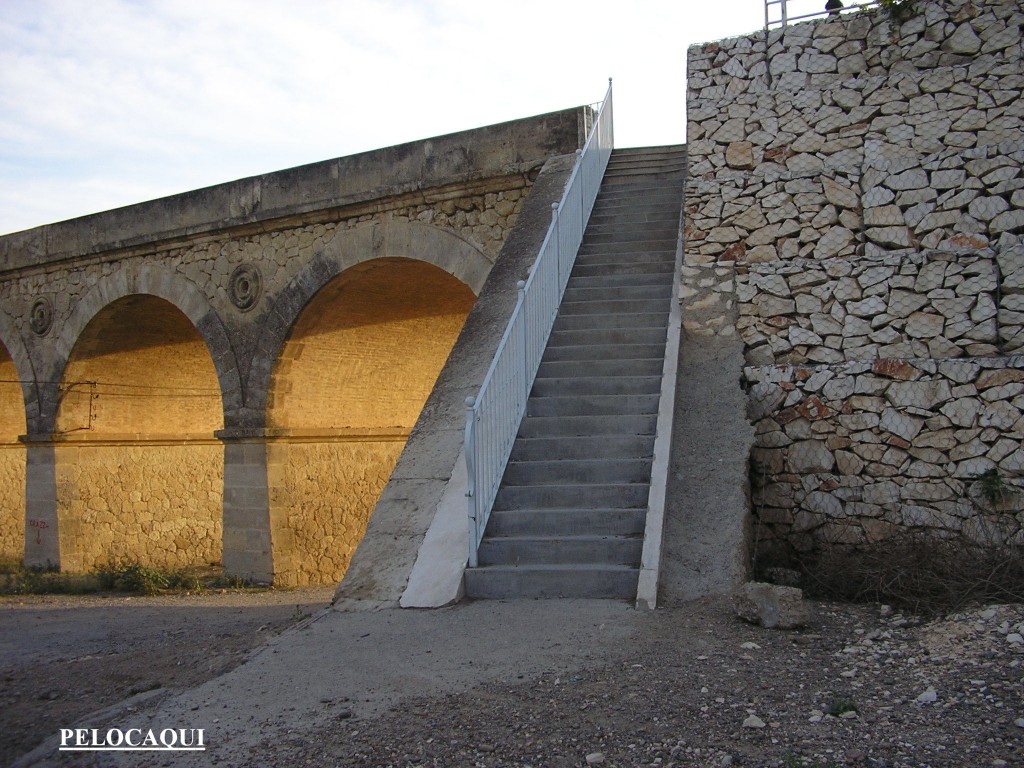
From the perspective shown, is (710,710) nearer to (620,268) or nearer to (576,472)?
(576,472)

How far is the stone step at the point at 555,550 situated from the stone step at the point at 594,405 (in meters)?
1.21

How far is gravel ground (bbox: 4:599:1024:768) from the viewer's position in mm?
3096

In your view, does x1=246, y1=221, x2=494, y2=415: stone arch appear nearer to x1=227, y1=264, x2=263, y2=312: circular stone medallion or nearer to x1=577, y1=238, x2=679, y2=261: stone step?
x1=227, y1=264, x2=263, y2=312: circular stone medallion

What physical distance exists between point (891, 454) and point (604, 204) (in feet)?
13.1

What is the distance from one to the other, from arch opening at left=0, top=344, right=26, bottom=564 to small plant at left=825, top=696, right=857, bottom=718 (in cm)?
1498

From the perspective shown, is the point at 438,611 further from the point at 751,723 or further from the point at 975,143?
the point at 975,143

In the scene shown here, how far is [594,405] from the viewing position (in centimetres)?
638

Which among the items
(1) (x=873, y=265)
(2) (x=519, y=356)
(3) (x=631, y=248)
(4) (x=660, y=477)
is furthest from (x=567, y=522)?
(3) (x=631, y=248)

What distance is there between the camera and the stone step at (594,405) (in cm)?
630

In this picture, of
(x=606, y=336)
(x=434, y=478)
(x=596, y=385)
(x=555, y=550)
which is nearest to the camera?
(x=555, y=550)

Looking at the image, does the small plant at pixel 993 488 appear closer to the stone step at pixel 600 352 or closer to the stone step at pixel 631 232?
the stone step at pixel 600 352

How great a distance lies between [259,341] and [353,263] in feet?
5.79

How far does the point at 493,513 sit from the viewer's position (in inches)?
220

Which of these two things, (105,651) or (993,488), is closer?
(105,651)
